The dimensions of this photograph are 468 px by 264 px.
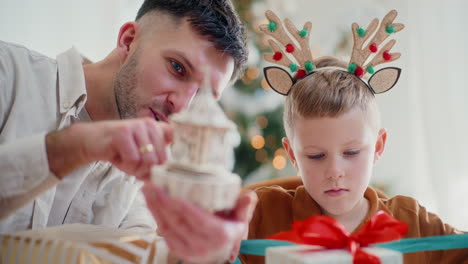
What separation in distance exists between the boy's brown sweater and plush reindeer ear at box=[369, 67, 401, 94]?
320mm

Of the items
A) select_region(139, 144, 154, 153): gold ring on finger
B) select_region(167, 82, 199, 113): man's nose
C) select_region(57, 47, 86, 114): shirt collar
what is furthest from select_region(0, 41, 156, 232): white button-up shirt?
select_region(139, 144, 154, 153): gold ring on finger

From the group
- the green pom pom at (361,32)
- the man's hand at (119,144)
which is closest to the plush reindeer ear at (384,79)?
the green pom pom at (361,32)

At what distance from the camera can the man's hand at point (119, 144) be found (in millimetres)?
837

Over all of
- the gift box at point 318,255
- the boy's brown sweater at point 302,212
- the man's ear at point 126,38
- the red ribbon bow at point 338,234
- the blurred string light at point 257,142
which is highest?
the man's ear at point 126,38

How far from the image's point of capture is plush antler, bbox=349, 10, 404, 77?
138 cm

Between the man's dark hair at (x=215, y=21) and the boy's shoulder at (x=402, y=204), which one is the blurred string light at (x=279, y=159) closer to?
the man's dark hair at (x=215, y=21)

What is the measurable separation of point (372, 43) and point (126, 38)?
921 millimetres

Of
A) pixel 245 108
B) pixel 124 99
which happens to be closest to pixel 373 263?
pixel 124 99

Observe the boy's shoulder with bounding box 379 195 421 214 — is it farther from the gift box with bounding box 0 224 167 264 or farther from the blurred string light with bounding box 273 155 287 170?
the blurred string light with bounding box 273 155 287 170

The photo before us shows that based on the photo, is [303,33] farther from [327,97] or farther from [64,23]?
[64,23]

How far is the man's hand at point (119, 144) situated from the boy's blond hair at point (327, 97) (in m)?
0.56

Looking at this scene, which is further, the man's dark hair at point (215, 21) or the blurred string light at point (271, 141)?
the blurred string light at point (271, 141)

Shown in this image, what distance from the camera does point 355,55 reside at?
4.64ft

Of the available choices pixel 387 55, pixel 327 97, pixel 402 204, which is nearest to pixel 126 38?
pixel 327 97
